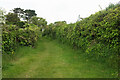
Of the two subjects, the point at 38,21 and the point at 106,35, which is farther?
the point at 38,21

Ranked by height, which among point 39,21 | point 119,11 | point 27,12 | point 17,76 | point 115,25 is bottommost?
point 17,76

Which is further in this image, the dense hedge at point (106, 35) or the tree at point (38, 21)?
the tree at point (38, 21)

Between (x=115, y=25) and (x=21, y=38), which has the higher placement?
(x=115, y=25)

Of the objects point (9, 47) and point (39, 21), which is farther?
point (39, 21)

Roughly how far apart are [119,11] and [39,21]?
39.7m

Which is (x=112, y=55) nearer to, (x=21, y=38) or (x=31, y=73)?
(x=31, y=73)

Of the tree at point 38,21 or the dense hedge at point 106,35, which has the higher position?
the tree at point 38,21

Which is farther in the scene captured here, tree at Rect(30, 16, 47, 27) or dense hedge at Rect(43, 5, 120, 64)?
tree at Rect(30, 16, 47, 27)

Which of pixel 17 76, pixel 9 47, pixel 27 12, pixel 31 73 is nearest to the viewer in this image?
pixel 17 76

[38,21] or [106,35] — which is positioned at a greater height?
[38,21]

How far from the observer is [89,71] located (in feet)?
22.6

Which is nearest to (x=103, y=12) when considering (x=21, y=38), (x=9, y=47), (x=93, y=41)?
(x=93, y=41)

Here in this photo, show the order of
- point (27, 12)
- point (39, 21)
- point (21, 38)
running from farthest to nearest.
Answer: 1. point (27, 12)
2. point (39, 21)
3. point (21, 38)

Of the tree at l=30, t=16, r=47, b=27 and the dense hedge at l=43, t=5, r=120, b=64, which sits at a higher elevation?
the tree at l=30, t=16, r=47, b=27
